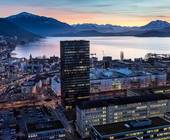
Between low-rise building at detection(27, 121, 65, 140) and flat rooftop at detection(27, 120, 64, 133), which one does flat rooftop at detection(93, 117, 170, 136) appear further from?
flat rooftop at detection(27, 120, 64, 133)

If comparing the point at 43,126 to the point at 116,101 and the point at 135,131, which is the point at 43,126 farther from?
the point at 116,101

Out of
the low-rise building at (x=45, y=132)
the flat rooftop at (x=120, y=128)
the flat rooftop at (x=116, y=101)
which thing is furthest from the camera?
the flat rooftop at (x=116, y=101)

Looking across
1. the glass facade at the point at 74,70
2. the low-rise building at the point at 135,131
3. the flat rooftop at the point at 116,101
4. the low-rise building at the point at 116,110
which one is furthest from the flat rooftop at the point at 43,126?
the glass facade at the point at 74,70

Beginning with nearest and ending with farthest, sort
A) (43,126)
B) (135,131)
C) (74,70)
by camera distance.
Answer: (135,131)
(43,126)
(74,70)

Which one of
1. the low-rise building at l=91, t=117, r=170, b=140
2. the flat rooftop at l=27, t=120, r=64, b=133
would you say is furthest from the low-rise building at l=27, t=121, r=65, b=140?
the low-rise building at l=91, t=117, r=170, b=140

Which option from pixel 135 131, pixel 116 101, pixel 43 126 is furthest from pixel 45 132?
pixel 116 101

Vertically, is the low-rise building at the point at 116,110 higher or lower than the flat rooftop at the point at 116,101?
lower

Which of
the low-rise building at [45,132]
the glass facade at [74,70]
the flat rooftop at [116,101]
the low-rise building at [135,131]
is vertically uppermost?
the glass facade at [74,70]

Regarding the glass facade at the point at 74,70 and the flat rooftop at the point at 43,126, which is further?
the glass facade at the point at 74,70

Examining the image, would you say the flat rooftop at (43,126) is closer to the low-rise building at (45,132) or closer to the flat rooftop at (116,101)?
the low-rise building at (45,132)

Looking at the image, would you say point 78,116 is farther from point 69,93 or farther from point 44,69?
point 44,69

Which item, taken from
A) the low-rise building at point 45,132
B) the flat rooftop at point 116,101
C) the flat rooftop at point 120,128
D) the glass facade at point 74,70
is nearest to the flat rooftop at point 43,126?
the low-rise building at point 45,132

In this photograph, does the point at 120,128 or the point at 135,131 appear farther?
the point at 120,128

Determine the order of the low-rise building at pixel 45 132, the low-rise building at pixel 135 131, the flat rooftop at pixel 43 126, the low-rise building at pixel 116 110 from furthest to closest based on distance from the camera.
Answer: the low-rise building at pixel 116 110, the flat rooftop at pixel 43 126, the low-rise building at pixel 45 132, the low-rise building at pixel 135 131
